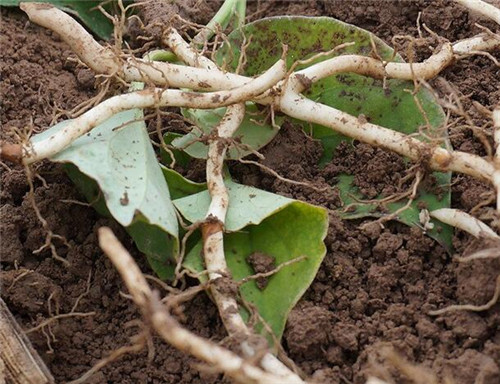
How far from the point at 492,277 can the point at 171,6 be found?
895 millimetres

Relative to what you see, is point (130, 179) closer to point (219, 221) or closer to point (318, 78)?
point (219, 221)

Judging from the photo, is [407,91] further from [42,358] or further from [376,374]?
[42,358]

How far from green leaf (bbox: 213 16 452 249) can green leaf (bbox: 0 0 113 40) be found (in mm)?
379

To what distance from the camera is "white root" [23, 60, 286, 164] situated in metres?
1.39

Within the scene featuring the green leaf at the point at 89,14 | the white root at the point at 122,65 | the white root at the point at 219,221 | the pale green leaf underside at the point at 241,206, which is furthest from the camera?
the green leaf at the point at 89,14

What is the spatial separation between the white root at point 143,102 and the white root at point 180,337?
29 cm

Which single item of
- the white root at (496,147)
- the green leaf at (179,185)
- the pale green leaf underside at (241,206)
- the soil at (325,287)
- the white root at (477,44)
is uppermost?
the white root at (477,44)

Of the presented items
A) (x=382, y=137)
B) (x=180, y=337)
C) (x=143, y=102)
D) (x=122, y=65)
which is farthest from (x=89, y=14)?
(x=180, y=337)

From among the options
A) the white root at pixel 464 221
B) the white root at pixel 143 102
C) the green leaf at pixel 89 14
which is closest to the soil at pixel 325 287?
the white root at pixel 464 221

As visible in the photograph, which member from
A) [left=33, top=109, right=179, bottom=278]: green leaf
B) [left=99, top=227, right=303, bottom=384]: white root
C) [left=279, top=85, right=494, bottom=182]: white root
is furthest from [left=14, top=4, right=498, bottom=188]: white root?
[left=99, top=227, right=303, bottom=384]: white root

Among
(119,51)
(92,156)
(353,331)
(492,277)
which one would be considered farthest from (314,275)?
(119,51)

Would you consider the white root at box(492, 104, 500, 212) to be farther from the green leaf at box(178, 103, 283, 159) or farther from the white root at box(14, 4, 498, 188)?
the green leaf at box(178, 103, 283, 159)

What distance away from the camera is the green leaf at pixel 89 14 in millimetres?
1972

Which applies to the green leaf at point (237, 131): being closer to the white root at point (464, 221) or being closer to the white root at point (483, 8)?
the white root at point (464, 221)
